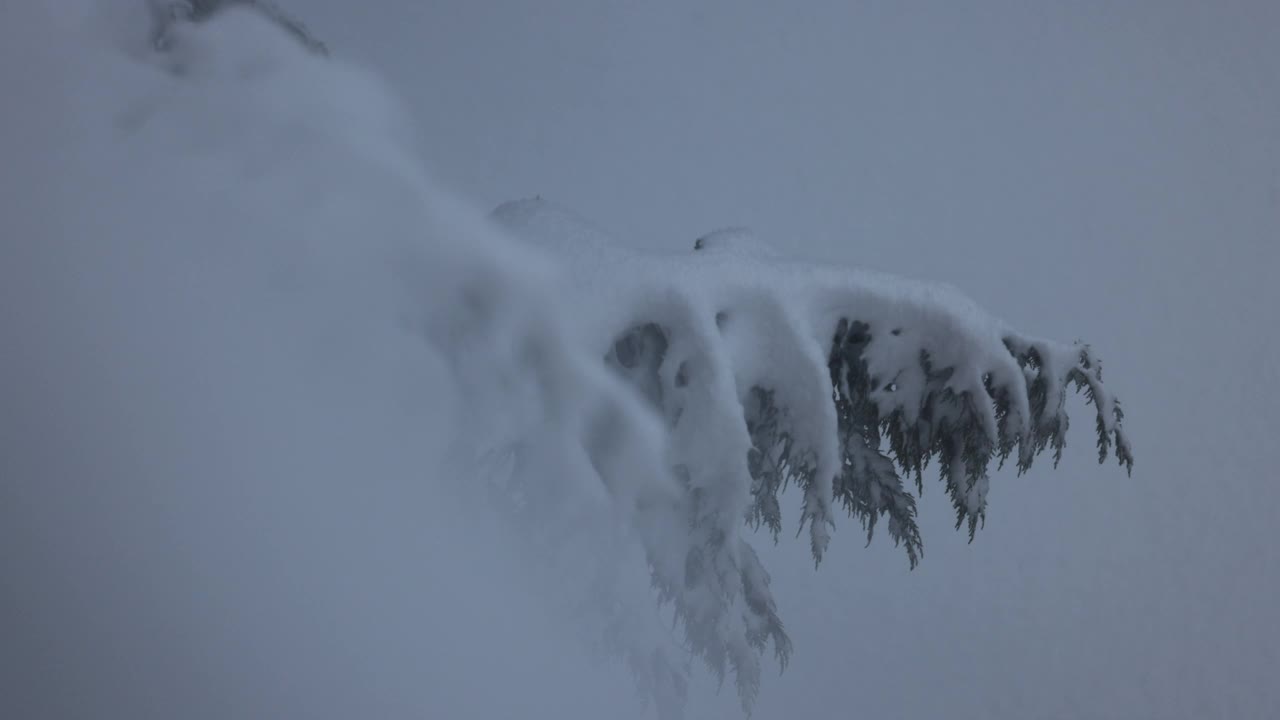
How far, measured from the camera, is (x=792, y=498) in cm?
662

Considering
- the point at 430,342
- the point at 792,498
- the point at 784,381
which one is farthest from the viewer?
the point at 792,498

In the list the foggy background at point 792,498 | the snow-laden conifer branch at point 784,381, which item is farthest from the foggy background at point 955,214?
the snow-laden conifer branch at point 784,381

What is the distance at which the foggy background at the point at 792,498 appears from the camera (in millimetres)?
1574

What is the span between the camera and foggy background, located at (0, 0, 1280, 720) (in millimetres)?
1574

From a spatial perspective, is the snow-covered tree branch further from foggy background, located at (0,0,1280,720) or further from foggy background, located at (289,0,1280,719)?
foggy background, located at (289,0,1280,719)

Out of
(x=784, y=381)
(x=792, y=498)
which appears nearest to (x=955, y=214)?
(x=792, y=498)

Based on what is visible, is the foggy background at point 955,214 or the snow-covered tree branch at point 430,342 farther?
the foggy background at point 955,214

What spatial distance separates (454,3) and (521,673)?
9.01 meters

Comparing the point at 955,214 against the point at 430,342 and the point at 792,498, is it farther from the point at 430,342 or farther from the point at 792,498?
the point at 430,342

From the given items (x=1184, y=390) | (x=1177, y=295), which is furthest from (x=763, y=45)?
(x=1184, y=390)

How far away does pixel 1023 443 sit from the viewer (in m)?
2.58

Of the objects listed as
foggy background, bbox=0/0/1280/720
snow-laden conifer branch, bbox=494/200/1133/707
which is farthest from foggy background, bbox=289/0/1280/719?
snow-laden conifer branch, bbox=494/200/1133/707

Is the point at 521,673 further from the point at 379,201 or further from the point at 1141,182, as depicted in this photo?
the point at 1141,182

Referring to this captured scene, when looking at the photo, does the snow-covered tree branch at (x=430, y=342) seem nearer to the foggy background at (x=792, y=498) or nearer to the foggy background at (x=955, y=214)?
the foggy background at (x=792, y=498)
